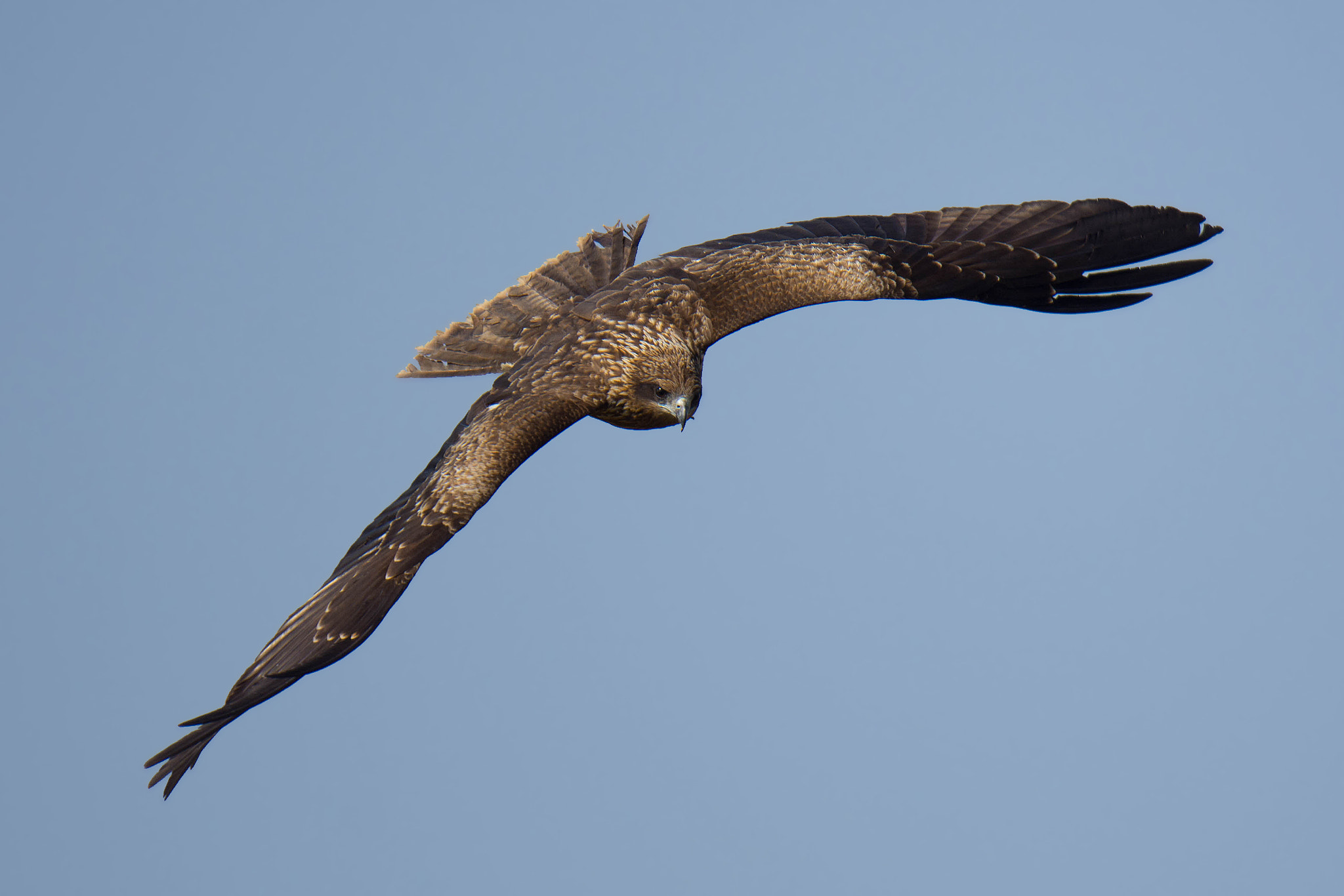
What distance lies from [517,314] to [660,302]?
4.88 feet

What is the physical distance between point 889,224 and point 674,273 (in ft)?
6.19

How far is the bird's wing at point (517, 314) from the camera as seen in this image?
34.5ft

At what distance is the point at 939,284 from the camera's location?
32.8 ft

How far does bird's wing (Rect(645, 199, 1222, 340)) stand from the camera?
9734mm

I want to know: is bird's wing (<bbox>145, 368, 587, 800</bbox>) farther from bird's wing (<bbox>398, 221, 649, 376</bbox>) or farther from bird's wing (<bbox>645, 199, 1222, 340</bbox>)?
bird's wing (<bbox>645, 199, 1222, 340</bbox>)

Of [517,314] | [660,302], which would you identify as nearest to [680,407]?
[660,302]

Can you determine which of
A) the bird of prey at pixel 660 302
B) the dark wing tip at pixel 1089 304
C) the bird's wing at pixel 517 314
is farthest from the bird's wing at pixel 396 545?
the dark wing tip at pixel 1089 304

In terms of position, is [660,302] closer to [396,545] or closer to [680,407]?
[680,407]

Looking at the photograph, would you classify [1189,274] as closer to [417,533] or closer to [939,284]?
[939,284]

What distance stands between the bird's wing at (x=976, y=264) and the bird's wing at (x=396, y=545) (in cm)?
158

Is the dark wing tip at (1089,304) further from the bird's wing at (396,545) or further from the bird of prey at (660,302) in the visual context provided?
the bird's wing at (396,545)

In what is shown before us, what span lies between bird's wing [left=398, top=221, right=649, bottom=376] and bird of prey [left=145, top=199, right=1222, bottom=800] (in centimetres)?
1

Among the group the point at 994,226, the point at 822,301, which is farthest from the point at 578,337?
the point at 994,226

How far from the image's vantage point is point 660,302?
31.5 ft
